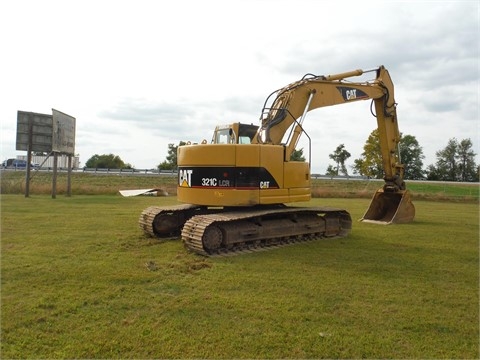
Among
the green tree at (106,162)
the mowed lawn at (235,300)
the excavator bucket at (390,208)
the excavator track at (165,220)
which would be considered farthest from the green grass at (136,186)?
the green tree at (106,162)

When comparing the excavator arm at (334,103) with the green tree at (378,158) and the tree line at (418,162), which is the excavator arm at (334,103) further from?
the tree line at (418,162)

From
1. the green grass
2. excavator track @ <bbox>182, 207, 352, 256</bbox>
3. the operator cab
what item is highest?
the operator cab

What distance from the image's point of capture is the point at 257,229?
9.13 meters

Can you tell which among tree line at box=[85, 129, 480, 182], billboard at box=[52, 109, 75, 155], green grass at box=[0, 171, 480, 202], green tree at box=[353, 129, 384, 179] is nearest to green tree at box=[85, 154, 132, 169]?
tree line at box=[85, 129, 480, 182]

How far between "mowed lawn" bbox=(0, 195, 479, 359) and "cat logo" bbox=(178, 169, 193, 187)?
143 centimetres

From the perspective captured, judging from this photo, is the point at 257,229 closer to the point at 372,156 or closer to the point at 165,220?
the point at 165,220

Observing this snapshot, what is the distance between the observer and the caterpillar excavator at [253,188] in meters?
8.83

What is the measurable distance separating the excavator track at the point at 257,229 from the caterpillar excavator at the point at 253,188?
0.07 feet

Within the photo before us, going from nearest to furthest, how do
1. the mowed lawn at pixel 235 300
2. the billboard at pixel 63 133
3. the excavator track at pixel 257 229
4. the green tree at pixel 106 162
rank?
the mowed lawn at pixel 235 300, the excavator track at pixel 257 229, the billboard at pixel 63 133, the green tree at pixel 106 162

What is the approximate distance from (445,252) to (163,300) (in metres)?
6.48

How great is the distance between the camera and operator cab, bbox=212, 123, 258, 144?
406 inches

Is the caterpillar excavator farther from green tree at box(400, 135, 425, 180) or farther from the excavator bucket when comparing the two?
green tree at box(400, 135, 425, 180)

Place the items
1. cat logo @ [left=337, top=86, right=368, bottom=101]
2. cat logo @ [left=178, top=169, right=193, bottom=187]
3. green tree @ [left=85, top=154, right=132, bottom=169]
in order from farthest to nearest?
green tree @ [left=85, top=154, right=132, bottom=169] → cat logo @ [left=337, top=86, right=368, bottom=101] → cat logo @ [left=178, top=169, right=193, bottom=187]

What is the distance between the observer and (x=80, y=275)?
6.52 metres
